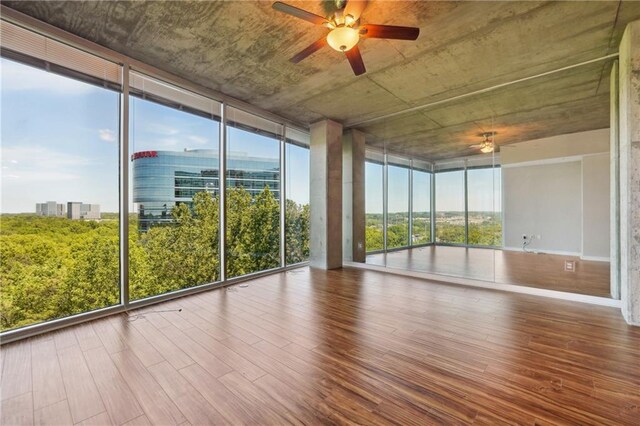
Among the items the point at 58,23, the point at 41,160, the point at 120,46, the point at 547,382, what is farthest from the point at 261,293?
the point at 58,23

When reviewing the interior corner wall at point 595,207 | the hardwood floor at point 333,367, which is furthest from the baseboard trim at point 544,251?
the hardwood floor at point 333,367

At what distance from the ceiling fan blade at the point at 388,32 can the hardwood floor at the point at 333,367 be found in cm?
302

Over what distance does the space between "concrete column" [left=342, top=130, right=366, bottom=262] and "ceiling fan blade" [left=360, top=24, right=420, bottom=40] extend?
4033mm

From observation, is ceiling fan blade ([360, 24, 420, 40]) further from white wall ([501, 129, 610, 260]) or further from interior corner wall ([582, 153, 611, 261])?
interior corner wall ([582, 153, 611, 261])

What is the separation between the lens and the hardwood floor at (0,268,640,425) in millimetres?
1740

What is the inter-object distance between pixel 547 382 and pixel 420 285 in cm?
275

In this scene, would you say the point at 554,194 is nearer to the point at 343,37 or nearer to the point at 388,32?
the point at 388,32

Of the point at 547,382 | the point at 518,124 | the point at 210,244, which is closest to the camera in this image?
the point at 547,382

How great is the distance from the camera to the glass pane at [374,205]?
21.7ft

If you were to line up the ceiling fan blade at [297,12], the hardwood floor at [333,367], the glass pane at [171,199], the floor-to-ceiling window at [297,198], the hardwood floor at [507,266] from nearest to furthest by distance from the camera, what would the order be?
the hardwood floor at [333,367] → the ceiling fan blade at [297,12] → the glass pane at [171,199] → the hardwood floor at [507,266] → the floor-to-ceiling window at [297,198]

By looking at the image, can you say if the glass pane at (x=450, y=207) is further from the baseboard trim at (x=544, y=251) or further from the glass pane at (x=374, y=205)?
the glass pane at (x=374, y=205)

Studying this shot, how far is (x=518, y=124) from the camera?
5664 mm

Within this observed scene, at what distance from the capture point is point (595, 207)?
15.9 feet

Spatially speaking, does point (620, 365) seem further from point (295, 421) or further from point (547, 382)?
point (295, 421)
